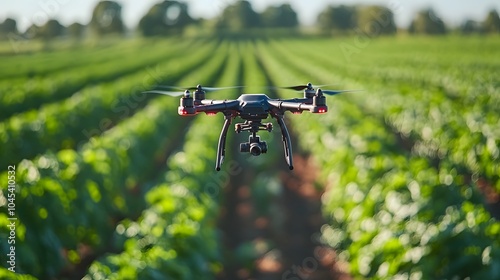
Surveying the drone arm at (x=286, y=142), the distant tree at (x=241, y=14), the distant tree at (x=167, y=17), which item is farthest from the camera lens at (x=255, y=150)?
the distant tree at (x=241, y=14)

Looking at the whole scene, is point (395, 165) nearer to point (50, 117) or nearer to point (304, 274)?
A: point (304, 274)

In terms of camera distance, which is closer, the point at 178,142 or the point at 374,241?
the point at 374,241

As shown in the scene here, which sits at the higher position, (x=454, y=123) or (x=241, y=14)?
(x=241, y=14)

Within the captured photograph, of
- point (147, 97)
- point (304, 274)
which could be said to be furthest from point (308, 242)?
point (147, 97)

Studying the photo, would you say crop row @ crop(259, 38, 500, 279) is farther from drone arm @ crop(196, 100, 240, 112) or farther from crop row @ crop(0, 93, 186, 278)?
drone arm @ crop(196, 100, 240, 112)

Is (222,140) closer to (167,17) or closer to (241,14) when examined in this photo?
(167,17)

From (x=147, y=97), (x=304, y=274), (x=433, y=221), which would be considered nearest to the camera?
(x=433, y=221)

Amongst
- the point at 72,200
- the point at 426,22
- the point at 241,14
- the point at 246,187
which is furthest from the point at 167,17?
the point at 426,22
